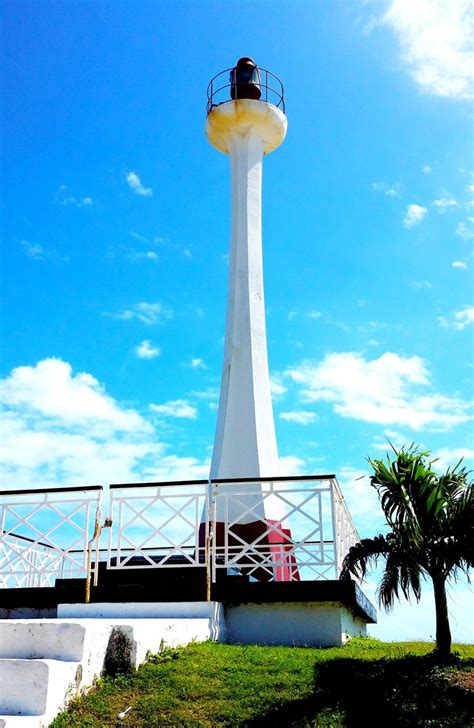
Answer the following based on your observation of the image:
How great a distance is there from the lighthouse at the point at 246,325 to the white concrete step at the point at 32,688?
23.2ft

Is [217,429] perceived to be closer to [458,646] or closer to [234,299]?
[234,299]

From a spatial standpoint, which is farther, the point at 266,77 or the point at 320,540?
the point at 266,77

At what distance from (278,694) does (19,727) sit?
2.21 meters

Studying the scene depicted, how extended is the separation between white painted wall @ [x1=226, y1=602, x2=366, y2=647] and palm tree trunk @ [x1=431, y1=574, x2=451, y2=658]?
4.92 feet

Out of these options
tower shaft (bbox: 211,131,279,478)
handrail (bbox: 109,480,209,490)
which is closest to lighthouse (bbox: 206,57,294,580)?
tower shaft (bbox: 211,131,279,478)

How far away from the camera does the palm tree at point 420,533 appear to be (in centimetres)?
830

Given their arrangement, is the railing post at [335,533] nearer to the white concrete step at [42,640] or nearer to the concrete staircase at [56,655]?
the concrete staircase at [56,655]

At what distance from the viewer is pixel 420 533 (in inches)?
328

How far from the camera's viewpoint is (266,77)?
59.7ft

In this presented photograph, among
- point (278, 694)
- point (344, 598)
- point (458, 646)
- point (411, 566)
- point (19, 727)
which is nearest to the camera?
point (19, 727)

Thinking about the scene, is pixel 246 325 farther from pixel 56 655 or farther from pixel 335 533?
pixel 56 655

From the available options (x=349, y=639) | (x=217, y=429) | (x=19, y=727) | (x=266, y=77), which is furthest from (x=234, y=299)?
(x=19, y=727)

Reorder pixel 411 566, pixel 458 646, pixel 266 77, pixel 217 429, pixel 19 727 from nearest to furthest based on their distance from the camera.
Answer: pixel 19 727 < pixel 411 566 < pixel 458 646 < pixel 217 429 < pixel 266 77

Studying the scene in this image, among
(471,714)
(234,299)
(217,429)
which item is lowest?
(471,714)
